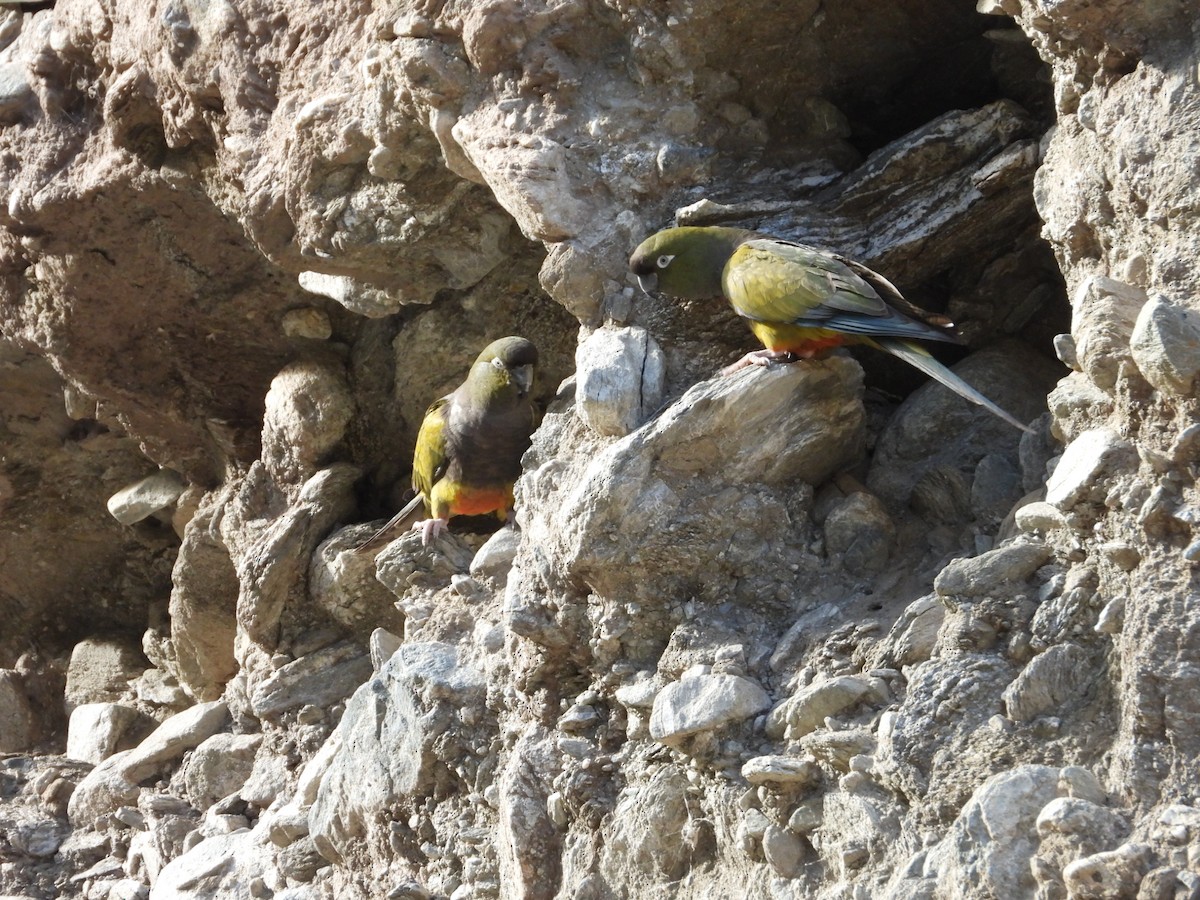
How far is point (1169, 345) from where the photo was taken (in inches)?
98.1

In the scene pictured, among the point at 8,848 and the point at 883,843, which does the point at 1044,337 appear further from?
the point at 8,848

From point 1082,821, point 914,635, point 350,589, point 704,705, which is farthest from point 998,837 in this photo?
point 350,589

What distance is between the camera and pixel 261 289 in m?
5.43

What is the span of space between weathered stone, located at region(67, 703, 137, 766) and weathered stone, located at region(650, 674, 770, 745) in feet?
11.8

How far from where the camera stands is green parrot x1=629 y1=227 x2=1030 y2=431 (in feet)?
11.1

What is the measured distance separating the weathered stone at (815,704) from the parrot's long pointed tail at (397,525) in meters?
2.11

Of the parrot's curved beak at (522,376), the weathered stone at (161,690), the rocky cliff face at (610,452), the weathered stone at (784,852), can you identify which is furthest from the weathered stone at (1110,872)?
the weathered stone at (161,690)

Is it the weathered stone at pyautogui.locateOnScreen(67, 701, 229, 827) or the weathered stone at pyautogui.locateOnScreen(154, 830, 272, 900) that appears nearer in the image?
the weathered stone at pyautogui.locateOnScreen(154, 830, 272, 900)

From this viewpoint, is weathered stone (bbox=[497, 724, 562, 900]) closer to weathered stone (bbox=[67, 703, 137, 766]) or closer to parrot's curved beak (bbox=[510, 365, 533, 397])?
parrot's curved beak (bbox=[510, 365, 533, 397])

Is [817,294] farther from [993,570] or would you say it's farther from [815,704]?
[815,704]

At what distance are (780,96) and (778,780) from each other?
211 cm

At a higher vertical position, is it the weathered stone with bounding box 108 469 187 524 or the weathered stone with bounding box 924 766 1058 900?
the weathered stone with bounding box 108 469 187 524

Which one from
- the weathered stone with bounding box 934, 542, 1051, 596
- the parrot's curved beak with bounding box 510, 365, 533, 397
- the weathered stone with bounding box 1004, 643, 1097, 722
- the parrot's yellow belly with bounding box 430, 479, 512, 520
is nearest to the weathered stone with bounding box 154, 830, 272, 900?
the parrot's yellow belly with bounding box 430, 479, 512, 520

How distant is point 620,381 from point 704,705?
930 millimetres
